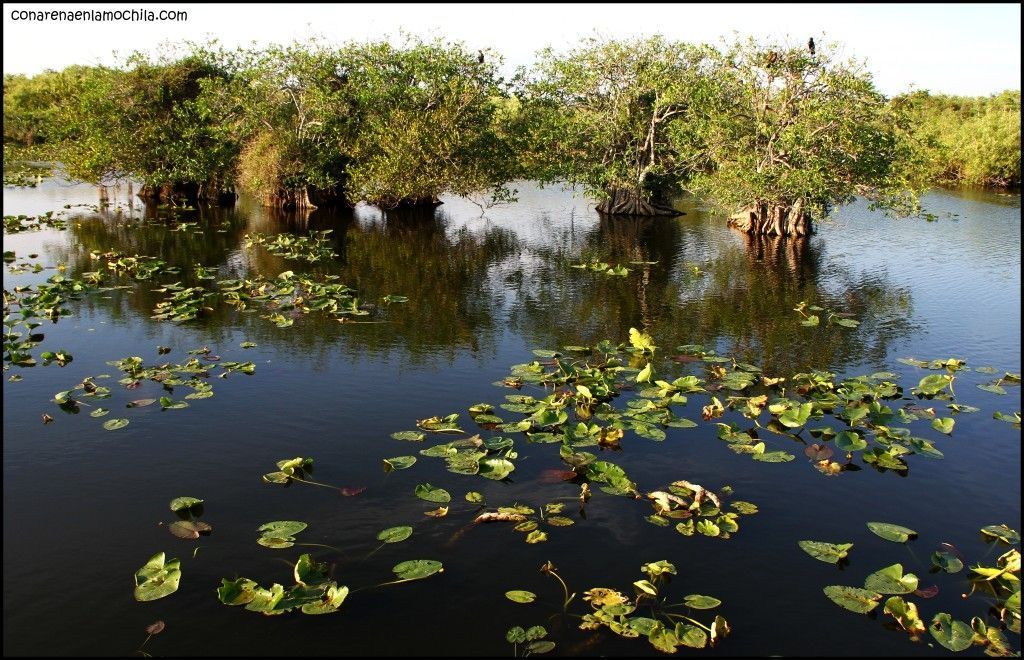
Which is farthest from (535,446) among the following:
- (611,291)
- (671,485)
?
(611,291)

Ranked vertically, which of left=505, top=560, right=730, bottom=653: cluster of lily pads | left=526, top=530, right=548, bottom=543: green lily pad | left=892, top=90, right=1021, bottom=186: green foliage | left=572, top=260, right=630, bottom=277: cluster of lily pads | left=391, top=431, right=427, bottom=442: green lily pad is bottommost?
left=505, top=560, right=730, bottom=653: cluster of lily pads

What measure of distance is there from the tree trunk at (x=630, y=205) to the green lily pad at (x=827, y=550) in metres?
34.9

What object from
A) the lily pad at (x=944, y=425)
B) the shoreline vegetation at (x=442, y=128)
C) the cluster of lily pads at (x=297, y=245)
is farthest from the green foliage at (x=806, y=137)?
the lily pad at (x=944, y=425)

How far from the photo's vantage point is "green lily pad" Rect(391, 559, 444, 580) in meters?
8.75

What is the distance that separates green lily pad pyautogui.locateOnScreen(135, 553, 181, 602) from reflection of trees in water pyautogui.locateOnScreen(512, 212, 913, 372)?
10750 mm

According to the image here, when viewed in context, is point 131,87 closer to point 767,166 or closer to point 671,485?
point 767,166

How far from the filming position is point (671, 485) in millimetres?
10945

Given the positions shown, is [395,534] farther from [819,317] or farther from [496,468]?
[819,317]

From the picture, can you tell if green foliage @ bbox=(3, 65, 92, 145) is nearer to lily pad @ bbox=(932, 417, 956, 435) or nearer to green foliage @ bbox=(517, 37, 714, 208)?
green foliage @ bbox=(517, 37, 714, 208)

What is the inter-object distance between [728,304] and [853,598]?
14686 mm

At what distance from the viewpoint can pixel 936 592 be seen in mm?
8719

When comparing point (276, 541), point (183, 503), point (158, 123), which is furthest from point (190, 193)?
point (276, 541)

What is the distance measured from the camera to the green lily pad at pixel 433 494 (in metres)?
10.4

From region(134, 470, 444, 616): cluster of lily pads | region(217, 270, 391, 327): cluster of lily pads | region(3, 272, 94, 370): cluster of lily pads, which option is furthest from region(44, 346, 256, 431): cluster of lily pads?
region(134, 470, 444, 616): cluster of lily pads
